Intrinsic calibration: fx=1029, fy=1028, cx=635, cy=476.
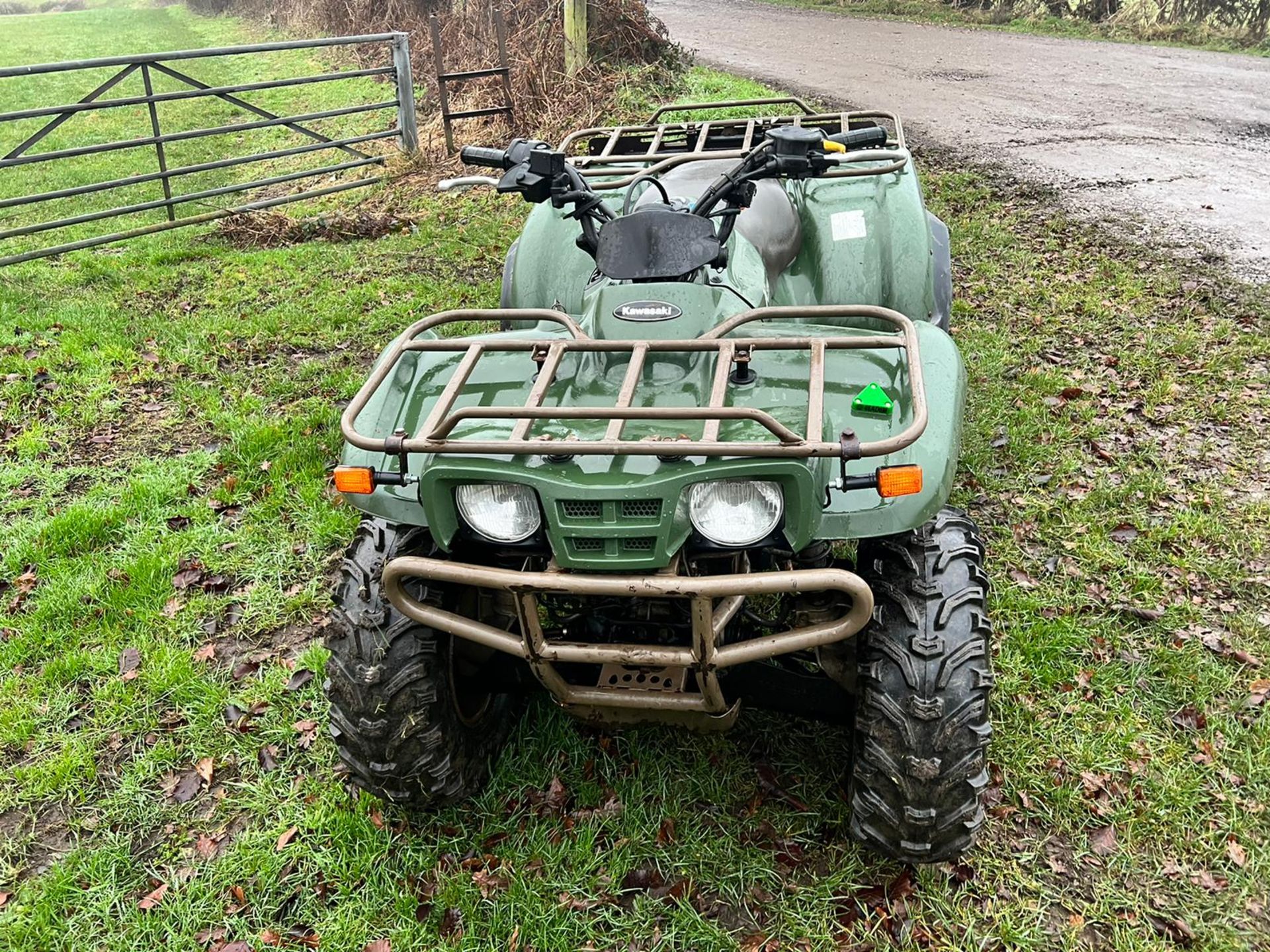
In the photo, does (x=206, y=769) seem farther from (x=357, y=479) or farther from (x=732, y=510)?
(x=732, y=510)

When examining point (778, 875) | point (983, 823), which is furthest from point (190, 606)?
point (983, 823)

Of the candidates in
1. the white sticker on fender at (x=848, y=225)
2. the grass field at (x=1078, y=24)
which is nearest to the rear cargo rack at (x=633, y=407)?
the white sticker on fender at (x=848, y=225)

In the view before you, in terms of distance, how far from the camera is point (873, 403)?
240cm

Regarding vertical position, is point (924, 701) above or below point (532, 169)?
below

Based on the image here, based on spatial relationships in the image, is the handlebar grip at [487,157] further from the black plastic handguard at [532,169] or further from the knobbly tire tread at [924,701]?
the knobbly tire tread at [924,701]

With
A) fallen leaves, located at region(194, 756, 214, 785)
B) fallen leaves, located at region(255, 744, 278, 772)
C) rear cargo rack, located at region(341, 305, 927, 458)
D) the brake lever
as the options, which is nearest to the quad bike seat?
the brake lever

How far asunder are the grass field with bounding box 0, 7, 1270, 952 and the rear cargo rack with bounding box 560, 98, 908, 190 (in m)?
1.44

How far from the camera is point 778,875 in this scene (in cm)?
277

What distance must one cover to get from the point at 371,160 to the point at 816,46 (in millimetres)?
8118

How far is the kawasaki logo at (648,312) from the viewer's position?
9.19ft

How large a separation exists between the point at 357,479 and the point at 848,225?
231 cm

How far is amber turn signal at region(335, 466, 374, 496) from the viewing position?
246 centimetres

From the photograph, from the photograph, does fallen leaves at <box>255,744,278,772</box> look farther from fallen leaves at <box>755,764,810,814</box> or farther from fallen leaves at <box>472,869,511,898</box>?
fallen leaves at <box>755,764,810,814</box>

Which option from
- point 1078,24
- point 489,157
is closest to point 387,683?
point 489,157
